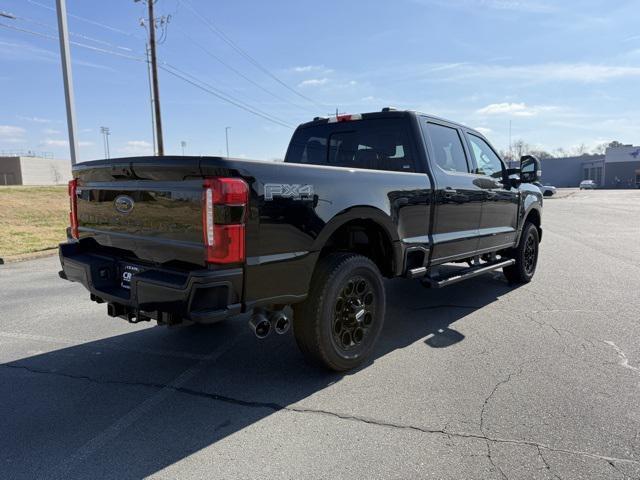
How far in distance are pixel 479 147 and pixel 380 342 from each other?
9.53 ft

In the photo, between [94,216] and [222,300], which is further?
[94,216]

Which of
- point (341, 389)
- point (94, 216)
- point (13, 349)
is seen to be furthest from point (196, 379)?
point (13, 349)

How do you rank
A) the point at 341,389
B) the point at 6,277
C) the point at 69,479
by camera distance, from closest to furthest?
1. the point at 69,479
2. the point at 341,389
3. the point at 6,277

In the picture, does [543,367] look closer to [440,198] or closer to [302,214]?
[440,198]

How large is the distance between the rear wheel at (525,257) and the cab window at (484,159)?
1.19 metres

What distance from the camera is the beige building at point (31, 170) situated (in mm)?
88688

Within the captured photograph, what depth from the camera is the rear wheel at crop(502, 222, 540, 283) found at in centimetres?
668

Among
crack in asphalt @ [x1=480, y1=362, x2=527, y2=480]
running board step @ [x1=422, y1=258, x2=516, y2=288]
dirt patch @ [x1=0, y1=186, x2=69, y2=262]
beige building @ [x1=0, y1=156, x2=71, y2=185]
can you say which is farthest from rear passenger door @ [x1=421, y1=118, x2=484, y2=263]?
beige building @ [x1=0, y1=156, x2=71, y2=185]

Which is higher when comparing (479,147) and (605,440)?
(479,147)

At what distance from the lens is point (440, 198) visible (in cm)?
460

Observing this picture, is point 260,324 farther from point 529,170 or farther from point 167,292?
point 529,170

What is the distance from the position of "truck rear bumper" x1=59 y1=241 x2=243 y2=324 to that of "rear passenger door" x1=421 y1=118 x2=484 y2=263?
251 centimetres

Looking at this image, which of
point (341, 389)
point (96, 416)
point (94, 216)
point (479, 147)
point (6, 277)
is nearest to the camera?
point (96, 416)

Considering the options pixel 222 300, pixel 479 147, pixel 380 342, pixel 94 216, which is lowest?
pixel 380 342
